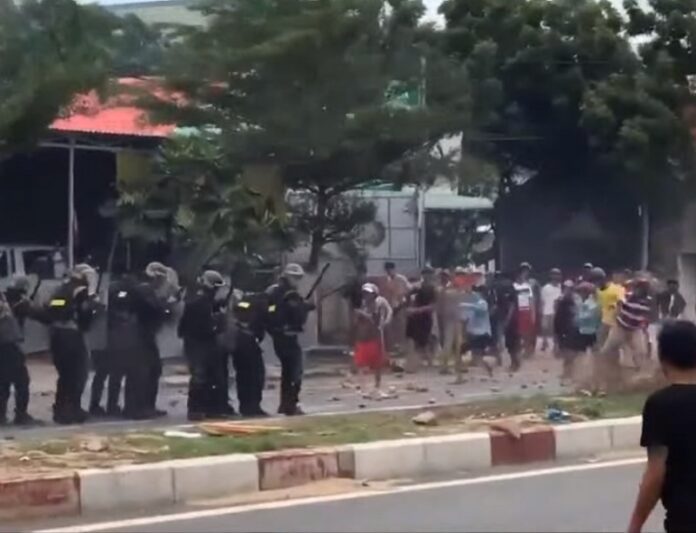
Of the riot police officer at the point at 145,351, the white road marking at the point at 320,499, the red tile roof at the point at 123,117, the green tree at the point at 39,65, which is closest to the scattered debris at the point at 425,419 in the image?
the white road marking at the point at 320,499

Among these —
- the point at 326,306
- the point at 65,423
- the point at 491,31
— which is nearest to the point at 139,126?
the point at 326,306

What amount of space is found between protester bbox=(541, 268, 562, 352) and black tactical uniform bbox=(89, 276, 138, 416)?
9.00 meters

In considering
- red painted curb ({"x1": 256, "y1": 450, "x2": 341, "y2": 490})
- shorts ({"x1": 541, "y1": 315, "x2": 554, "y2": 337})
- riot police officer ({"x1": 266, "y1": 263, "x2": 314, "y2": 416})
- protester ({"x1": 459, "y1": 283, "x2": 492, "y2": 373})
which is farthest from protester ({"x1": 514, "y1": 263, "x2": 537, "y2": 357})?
red painted curb ({"x1": 256, "y1": 450, "x2": 341, "y2": 490})

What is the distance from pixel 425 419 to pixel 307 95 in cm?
1337

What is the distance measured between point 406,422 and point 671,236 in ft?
71.8

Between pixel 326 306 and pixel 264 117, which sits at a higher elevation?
pixel 264 117

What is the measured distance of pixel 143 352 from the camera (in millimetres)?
17625

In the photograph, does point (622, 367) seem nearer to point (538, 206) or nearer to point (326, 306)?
point (326, 306)

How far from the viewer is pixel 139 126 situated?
28.6 metres

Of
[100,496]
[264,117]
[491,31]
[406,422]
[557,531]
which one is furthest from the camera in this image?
[491,31]

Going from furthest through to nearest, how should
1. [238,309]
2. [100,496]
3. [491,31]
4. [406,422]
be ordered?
1. [491,31]
2. [238,309]
3. [406,422]
4. [100,496]

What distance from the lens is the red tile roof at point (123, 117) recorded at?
27203mm

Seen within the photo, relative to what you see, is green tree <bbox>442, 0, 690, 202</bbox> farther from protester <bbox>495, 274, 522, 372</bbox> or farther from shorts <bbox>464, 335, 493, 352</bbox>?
shorts <bbox>464, 335, 493, 352</bbox>

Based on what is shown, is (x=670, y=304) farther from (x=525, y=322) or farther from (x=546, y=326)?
(x=525, y=322)
